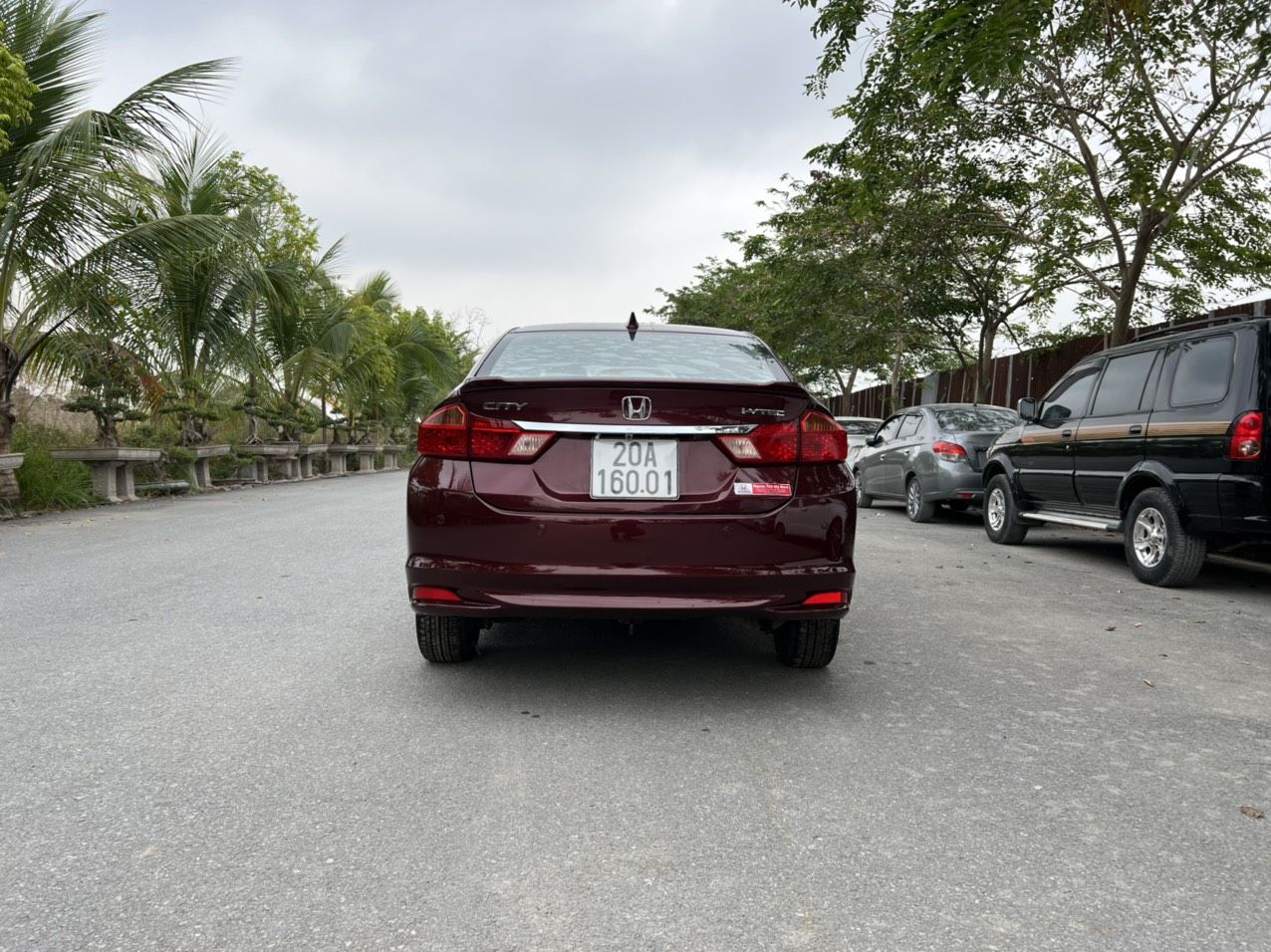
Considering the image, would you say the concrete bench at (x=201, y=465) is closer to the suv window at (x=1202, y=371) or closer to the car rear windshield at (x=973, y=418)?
the car rear windshield at (x=973, y=418)

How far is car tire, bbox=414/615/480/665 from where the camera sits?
166 inches

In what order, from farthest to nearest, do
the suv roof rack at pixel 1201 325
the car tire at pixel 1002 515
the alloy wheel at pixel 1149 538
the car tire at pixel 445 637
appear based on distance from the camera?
1. the car tire at pixel 1002 515
2. the alloy wheel at pixel 1149 538
3. the suv roof rack at pixel 1201 325
4. the car tire at pixel 445 637

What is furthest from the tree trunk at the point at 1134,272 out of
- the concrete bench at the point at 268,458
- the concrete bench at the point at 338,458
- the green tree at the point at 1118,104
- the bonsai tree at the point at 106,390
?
the concrete bench at the point at 338,458

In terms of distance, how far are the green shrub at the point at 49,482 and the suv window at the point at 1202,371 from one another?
11.7 meters

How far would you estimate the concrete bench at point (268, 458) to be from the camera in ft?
64.6

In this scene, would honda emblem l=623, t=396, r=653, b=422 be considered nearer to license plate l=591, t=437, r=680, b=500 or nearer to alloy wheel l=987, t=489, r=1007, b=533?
license plate l=591, t=437, r=680, b=500

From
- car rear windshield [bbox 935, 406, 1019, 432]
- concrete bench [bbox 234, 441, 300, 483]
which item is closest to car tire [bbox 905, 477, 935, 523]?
car rear windshield [bbox 935, 406, 1019, 432]

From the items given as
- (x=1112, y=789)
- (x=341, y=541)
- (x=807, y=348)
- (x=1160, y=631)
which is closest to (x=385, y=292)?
(x=807, y=348)

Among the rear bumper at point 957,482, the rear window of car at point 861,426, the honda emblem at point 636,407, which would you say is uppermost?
the rear window of car at point 861,426

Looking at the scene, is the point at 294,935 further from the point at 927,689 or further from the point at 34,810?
the point at 927,689

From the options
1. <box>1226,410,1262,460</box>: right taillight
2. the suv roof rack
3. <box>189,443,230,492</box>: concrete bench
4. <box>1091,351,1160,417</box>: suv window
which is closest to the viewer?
<box>1226,410,1262,460</box>: right taillight

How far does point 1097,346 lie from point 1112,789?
15.6 m

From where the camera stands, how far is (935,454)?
11367mm

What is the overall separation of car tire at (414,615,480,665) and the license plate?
1001 millimetres
